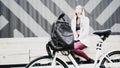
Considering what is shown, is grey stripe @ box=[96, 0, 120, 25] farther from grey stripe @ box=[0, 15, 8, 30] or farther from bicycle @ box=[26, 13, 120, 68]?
bicycle @ box=[26, 13, 120, 68]

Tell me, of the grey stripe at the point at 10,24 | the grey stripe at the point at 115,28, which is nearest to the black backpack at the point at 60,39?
the grey stripe at the point at 10,24

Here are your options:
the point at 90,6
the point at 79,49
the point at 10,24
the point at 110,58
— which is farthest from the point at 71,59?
the point at 90,6

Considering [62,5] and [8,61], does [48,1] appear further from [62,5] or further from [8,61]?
[8,61]

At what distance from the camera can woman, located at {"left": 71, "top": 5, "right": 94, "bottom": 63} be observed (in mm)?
6570

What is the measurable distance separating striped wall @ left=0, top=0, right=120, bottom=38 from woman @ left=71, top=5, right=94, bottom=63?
827mm

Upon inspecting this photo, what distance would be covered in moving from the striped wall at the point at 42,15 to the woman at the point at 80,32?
83cm

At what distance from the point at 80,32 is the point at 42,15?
4.46 ft

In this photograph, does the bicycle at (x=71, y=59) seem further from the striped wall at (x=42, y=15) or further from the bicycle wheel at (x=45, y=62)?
the striped wall at (x=42, y=15)

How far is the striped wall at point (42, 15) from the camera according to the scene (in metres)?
7.56

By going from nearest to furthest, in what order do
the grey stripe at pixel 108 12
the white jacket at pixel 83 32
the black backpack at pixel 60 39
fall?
the black backpack at pixel 60 39 < the white jacket at pixel 83 32 < the grey stripe at pixel 108 12

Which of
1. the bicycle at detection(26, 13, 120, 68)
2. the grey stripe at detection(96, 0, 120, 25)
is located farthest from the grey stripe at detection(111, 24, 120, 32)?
the bicycle at detection(26, 13, 120, 68)

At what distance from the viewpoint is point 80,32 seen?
22.4 ft

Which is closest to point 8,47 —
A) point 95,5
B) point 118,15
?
point 95,5

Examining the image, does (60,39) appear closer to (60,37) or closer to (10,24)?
(60,37)
